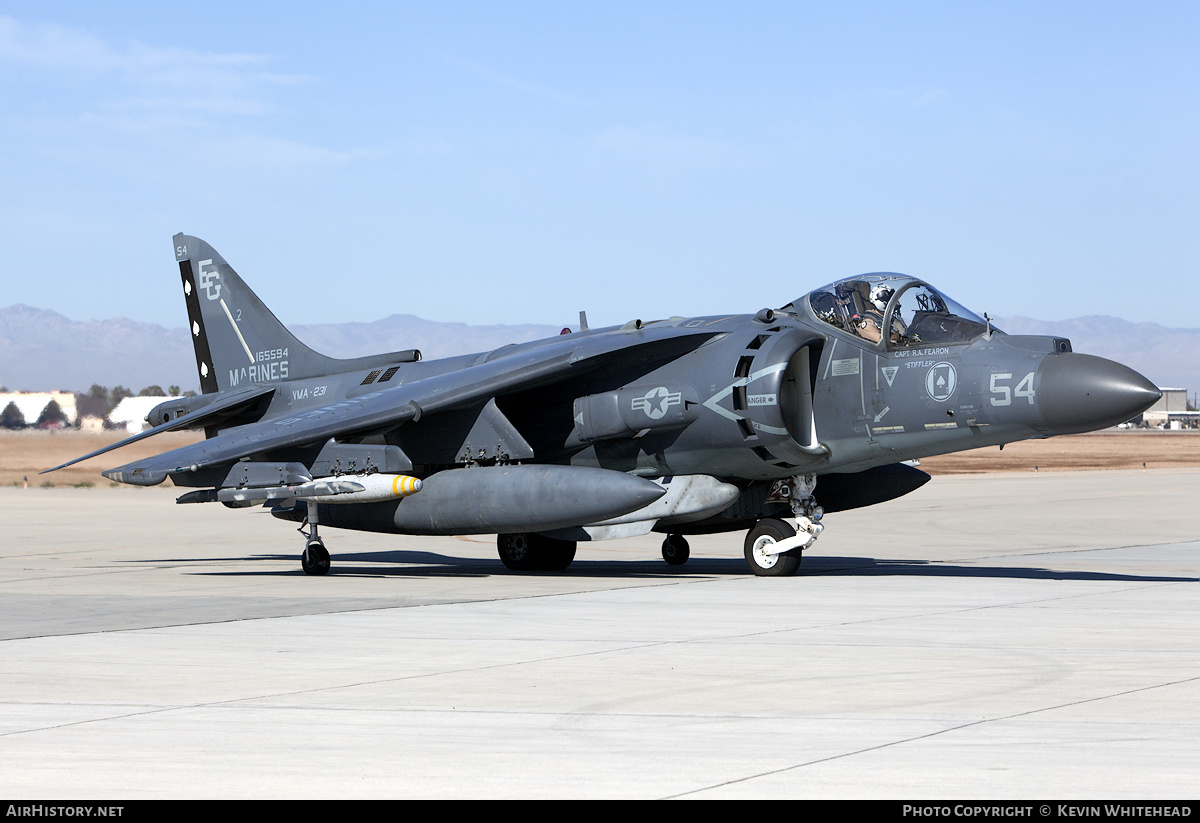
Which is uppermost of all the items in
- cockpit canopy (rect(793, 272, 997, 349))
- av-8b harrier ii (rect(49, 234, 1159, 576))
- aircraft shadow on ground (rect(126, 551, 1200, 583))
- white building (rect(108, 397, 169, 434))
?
white building (rect(108, 397, 169, 434))

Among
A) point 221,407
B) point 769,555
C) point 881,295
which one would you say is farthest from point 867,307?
point 221,407

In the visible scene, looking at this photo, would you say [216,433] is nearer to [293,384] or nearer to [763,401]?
[293,384]

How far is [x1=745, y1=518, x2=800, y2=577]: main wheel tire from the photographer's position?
14719mm

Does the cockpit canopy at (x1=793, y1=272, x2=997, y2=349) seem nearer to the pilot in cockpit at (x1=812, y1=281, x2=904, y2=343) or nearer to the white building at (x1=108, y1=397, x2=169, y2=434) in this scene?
the pilot in cockpit at (x1=812, y1=281, x2=904, y2=343)

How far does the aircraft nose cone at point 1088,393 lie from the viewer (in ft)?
40.0

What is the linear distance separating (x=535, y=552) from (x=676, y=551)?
6.12 ft

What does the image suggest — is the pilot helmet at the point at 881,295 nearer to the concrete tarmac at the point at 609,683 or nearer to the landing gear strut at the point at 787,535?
the landing gear strut at the point at 787,535

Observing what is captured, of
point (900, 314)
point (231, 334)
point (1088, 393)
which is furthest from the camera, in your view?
point (231, 334)

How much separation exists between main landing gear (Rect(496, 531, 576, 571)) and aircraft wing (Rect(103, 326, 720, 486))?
2.43 metres

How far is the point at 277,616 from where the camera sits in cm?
1105

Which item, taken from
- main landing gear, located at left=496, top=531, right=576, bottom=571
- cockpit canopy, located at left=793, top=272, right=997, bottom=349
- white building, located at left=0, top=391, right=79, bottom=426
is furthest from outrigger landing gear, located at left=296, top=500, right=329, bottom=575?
white building, located at left=0, top=391, right=79, bottom=426

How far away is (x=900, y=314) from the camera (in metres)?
14.0

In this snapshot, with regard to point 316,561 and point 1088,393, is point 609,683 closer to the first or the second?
point 1088,393

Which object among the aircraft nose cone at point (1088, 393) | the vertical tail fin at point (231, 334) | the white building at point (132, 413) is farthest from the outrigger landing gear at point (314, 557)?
the white building at point (132, 413)
